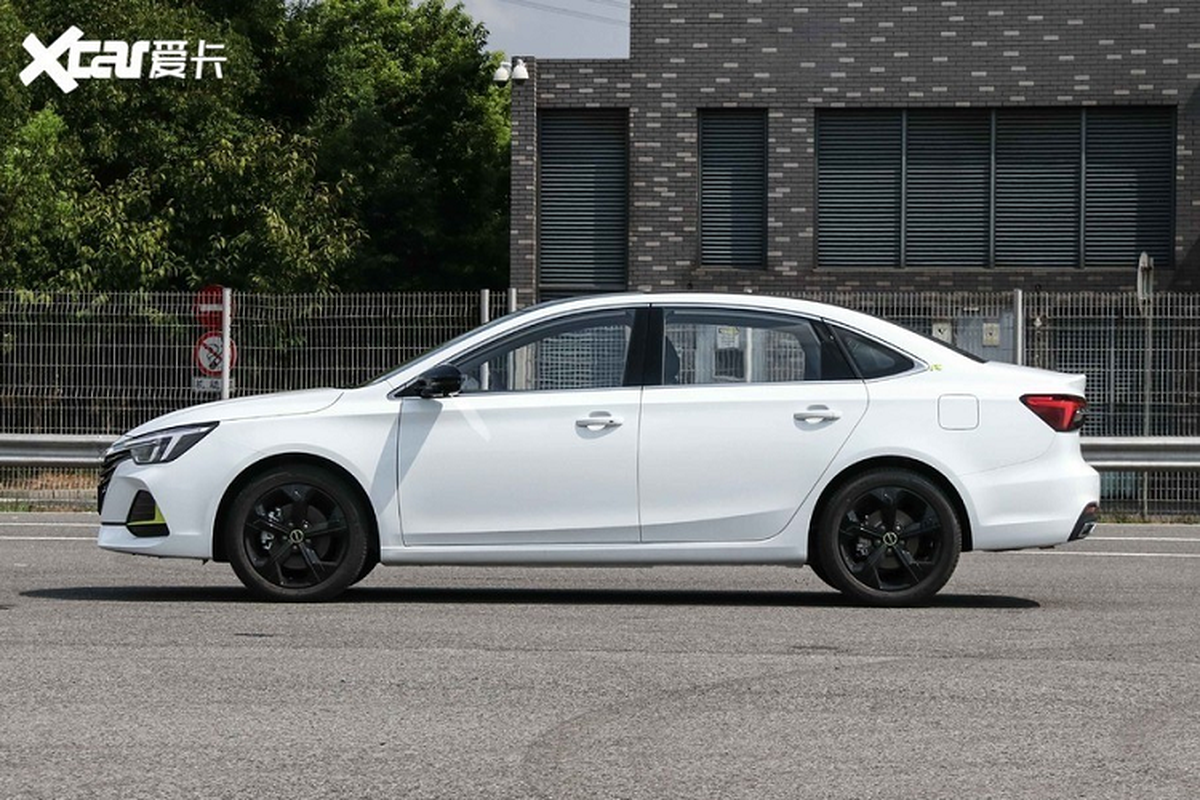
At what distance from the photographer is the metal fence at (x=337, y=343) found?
20.6 m

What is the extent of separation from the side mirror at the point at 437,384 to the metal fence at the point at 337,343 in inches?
384

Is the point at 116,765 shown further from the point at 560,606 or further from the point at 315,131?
the point at 315,131

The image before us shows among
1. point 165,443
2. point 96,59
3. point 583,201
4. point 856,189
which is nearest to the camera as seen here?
point 165,443

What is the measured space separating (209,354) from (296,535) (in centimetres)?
1058

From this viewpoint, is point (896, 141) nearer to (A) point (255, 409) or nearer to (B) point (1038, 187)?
(B) point (1038, 187)

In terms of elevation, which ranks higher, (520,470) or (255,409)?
(255,409)

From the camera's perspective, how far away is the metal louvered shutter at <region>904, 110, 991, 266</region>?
24953 mm

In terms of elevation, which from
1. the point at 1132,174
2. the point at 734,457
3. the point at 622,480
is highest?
the point at 1132,174

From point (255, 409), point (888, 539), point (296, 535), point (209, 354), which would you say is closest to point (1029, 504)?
point (888, 539)

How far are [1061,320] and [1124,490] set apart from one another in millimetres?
1893

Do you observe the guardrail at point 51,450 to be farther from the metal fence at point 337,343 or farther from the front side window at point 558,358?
the front side window at point 558,358

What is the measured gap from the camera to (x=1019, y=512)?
35.0 ft

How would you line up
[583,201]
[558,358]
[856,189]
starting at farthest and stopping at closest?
1. [583,201]
2. [856,189]
3. [558,358]

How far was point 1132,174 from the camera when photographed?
2481 centimetres
